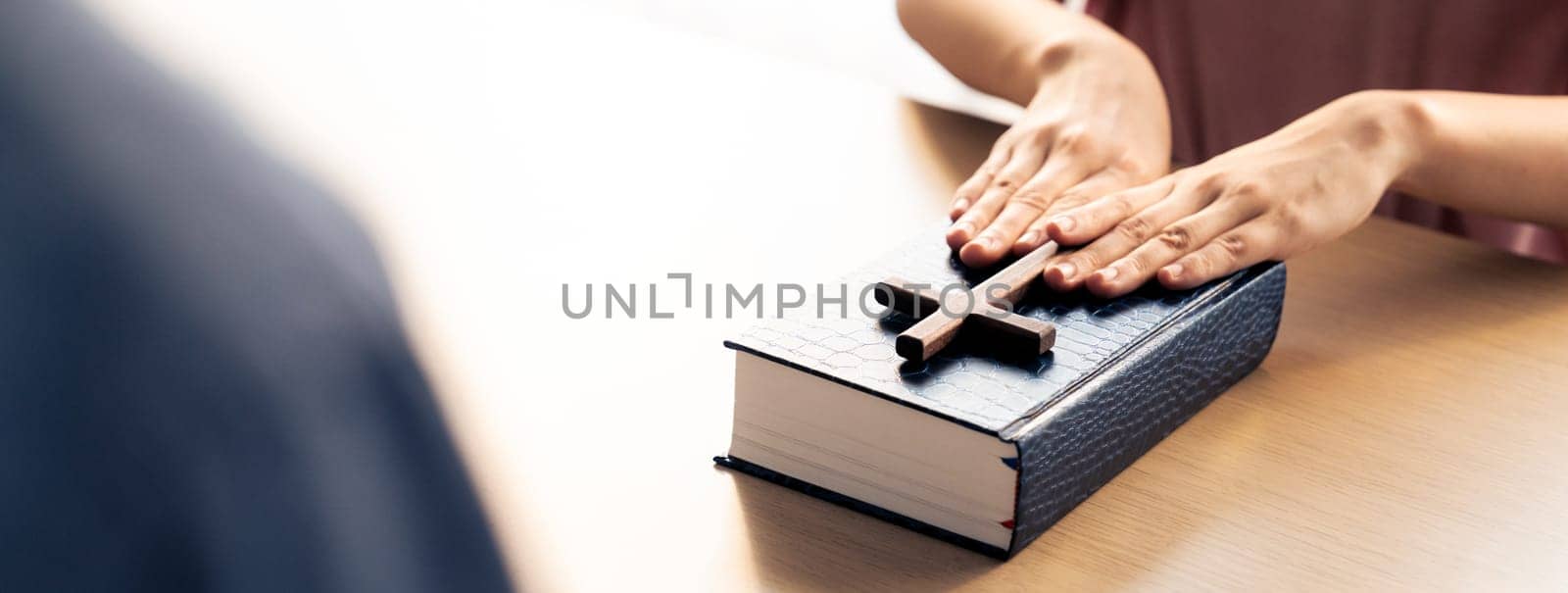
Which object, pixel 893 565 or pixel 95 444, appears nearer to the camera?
pixel 95 444

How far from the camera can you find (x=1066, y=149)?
3.80 feet

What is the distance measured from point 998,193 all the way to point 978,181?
0.06 metres

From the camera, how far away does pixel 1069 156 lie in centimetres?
115

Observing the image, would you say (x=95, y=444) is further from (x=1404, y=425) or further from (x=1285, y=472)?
(x=1404, y=425)

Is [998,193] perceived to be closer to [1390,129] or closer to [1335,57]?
[1390,129]

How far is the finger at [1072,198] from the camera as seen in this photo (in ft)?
3.13

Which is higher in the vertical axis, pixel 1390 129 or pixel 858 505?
pixel 1390 129

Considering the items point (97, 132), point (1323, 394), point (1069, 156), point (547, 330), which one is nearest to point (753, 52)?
point (1069, 156)

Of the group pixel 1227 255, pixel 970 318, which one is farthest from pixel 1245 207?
pixel 970 318

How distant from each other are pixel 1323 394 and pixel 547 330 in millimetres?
492

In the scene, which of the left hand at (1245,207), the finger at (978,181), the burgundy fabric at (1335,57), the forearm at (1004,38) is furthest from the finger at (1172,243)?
the burgundy fabric at (1335,57)

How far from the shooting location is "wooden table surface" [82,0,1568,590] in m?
0.77

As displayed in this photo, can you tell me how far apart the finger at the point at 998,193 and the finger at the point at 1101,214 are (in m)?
0.05

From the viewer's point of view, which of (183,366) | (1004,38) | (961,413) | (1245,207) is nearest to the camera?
(183,366)
